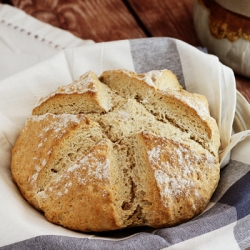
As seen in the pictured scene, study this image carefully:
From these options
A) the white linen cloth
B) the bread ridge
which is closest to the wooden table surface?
the white linen cloth

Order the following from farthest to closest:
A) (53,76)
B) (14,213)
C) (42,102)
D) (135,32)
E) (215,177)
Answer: (135,32) < (53,76) < (42,102) < (215,177) < (14,213)

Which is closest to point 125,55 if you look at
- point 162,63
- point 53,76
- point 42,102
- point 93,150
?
point 162,63

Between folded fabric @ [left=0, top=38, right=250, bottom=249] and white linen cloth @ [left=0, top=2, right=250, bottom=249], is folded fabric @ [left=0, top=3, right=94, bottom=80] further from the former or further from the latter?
folded fabric @ [left=0, top=38, right=250, bottom=249]

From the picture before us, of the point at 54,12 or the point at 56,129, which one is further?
the point at 54,12

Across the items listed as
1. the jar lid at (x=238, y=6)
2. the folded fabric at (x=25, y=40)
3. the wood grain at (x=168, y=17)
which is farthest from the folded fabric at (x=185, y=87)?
the wood grain at (x=168, y=17)

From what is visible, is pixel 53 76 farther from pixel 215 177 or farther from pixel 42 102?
pixel 215 177

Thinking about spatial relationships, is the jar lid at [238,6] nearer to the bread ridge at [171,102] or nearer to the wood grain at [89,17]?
the bread ridge at [171,102]

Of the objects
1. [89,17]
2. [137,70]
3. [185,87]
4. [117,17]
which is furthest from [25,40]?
[185,87]
